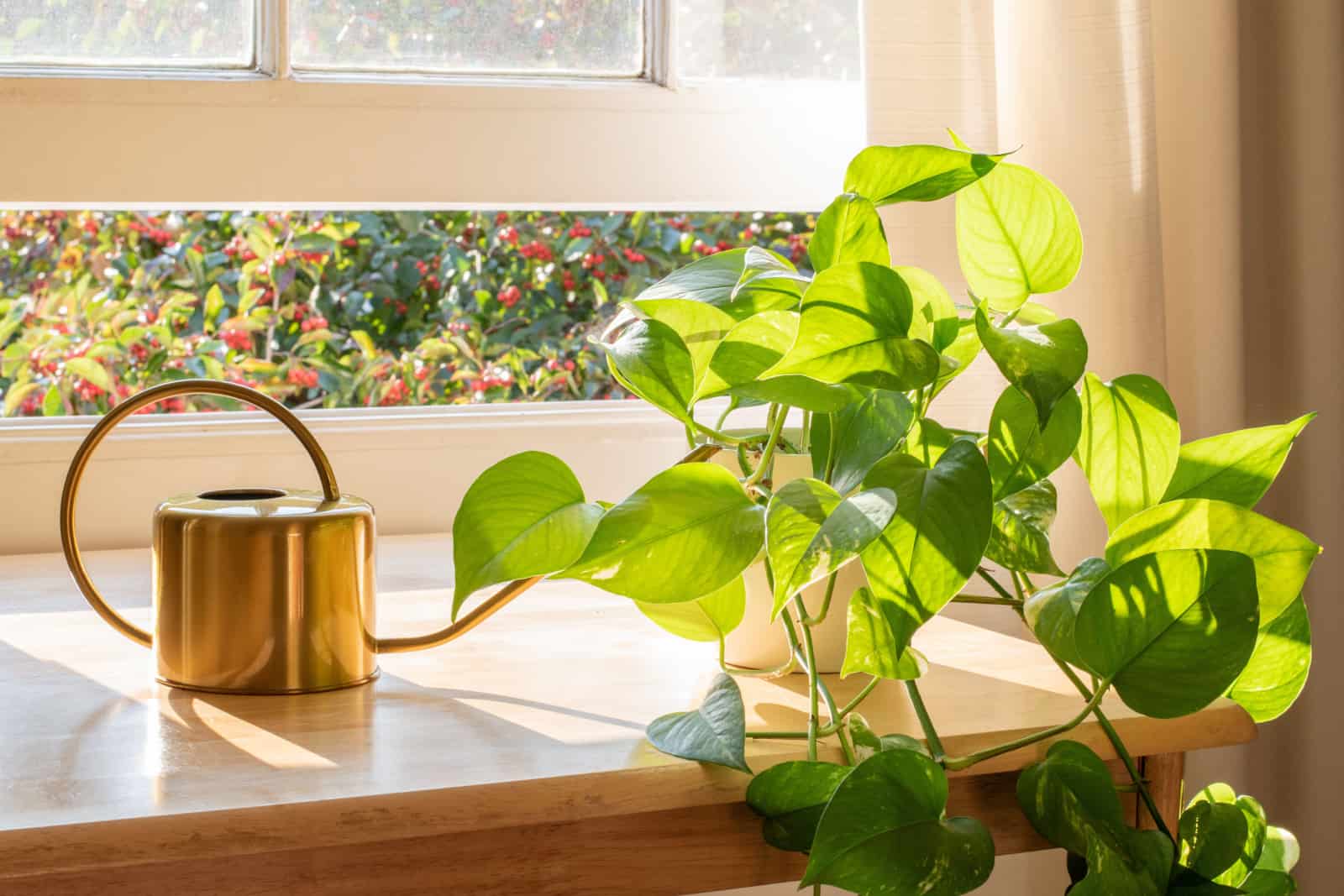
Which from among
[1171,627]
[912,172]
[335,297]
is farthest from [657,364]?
[335,297]

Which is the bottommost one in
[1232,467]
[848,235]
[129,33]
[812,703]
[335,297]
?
[812,703]

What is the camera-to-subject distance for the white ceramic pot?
2.48ft

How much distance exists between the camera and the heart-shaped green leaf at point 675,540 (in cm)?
58

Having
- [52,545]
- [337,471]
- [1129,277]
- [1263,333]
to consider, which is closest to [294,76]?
[337,471]

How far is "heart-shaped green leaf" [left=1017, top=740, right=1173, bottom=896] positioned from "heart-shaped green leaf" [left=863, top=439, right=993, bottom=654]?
5.0 inches

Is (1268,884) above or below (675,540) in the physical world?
below

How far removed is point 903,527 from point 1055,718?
0.23m

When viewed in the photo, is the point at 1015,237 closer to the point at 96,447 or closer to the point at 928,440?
the point at 928,440

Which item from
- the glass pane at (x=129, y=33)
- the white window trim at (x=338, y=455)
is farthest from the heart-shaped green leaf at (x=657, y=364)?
the glass pane at (x=129, y=33)

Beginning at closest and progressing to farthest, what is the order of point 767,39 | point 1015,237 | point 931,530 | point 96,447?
point 931,530 → point 1015,237 → point 96,447 → point 767,39

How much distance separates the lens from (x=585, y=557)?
565 millimetres

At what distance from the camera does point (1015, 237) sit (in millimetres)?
636

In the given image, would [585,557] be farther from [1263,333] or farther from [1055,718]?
[1263,333]

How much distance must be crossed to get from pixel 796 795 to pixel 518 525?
0.17 metres
